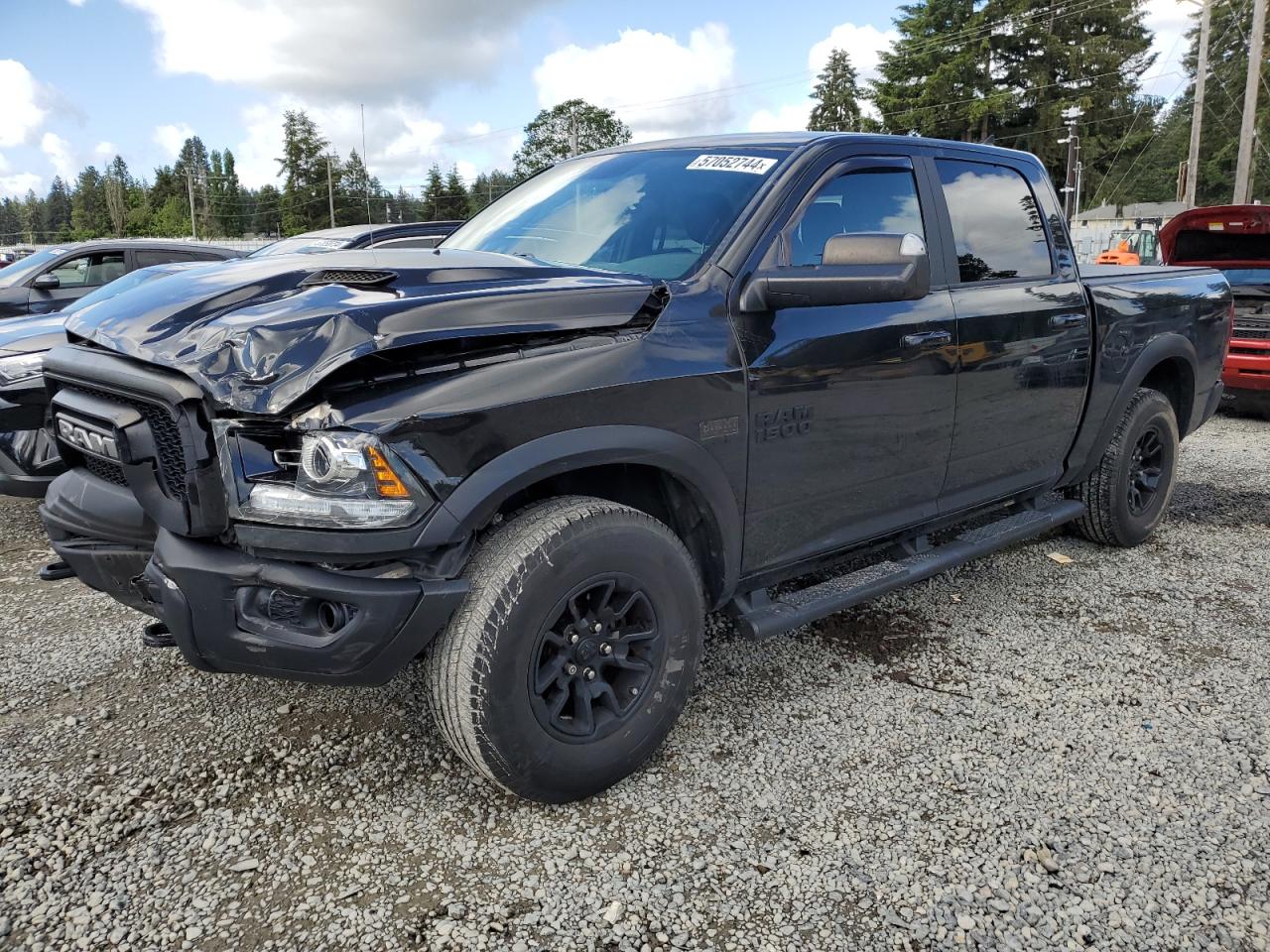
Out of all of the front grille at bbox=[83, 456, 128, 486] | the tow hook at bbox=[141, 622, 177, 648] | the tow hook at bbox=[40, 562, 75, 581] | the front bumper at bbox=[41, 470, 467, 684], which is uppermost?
the front grille at bbox=[83, 456, 128, 486]

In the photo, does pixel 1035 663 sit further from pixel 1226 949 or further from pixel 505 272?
pixel 505 272

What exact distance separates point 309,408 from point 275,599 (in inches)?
18.2

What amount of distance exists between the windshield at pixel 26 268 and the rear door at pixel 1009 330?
8882 mm

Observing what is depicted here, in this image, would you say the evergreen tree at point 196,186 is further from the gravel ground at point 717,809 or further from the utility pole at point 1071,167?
the gravel ground at point 717,809

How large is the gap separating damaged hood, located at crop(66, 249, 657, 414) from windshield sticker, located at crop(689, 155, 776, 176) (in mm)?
661

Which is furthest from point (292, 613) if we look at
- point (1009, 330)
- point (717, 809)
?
point (1009, 330)

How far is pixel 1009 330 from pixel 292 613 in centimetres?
283

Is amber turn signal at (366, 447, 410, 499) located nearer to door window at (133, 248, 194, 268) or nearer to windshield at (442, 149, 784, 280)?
windshield at (442, 149, 784, 280)

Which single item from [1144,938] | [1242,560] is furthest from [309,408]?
[1242,560]

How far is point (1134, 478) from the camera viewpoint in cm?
481

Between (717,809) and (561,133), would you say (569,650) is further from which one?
(561,133)

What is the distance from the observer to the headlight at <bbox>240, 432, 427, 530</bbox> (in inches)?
81.3

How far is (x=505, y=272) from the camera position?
2.59m

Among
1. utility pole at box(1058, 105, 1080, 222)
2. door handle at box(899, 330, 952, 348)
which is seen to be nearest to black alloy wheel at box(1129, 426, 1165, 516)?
door handle at box(899, 330, 952, 348)
